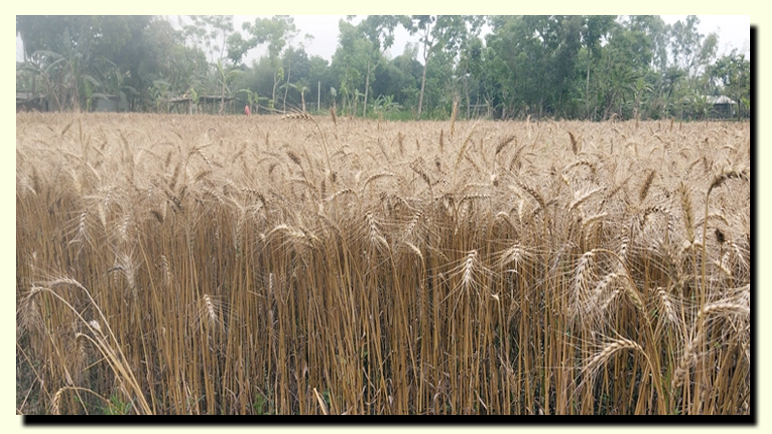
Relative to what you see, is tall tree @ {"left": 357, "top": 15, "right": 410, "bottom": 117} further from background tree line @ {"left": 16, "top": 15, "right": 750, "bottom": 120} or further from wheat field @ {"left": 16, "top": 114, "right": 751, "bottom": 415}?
wheat field @ {"left": 16, "top": 114, "right": 751, "bottom": 415}

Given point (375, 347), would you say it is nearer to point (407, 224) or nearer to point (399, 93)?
point (407, 224)

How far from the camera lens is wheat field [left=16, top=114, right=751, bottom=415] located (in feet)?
5.01

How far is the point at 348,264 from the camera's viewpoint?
1.88m

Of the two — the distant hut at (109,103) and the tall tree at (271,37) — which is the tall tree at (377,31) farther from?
the distant hut at (109,103)

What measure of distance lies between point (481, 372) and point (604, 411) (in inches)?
16.8

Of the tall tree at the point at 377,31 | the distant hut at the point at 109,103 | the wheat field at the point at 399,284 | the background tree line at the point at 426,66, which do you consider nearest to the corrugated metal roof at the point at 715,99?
the background tree line at the point at 426,66

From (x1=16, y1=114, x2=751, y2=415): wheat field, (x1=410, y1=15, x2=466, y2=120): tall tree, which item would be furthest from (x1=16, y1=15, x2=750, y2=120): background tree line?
(x1=16, y1=114, x2=751, y2=415): wheat field

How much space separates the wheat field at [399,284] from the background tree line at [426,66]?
12057 millimetres

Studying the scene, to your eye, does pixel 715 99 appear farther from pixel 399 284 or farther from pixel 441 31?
pixel 399 284

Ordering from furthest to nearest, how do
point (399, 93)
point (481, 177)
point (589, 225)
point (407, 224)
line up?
point (399, 93)
point (481, 177)
point (407, 224)
point (589, 225)

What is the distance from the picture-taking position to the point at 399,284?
1.86 meters

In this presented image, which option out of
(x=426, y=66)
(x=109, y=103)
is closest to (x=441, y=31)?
(x=426, y=66)

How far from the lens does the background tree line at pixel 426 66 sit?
50.6 ft

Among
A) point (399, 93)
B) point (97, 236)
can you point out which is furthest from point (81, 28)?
point (97, 236)
